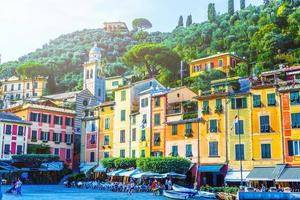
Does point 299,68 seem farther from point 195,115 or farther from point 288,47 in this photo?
point 288,47

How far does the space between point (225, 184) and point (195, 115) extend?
382 inches

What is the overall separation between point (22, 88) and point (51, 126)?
4772 cm

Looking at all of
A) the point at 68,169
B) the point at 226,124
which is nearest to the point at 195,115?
the point at 226,124

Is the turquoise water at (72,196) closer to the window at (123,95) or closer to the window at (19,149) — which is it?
the window at (19,149)

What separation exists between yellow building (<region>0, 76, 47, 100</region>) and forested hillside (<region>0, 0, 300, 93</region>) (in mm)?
5293

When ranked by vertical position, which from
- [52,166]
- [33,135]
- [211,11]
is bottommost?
[52,166]

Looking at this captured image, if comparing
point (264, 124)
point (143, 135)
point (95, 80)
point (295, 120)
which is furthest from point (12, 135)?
point (295, 120)

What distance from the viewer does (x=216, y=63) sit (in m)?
81.4

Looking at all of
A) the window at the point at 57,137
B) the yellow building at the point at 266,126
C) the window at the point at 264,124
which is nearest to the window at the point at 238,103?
the yellow building at the point at 266,126

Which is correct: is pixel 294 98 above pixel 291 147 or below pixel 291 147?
above

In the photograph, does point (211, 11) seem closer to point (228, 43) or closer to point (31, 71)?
point (228, 43)

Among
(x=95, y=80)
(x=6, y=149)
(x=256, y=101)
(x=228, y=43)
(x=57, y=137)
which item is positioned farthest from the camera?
(x=95, y=80)

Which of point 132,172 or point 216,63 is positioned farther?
point 216,63

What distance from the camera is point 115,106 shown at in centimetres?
6122
